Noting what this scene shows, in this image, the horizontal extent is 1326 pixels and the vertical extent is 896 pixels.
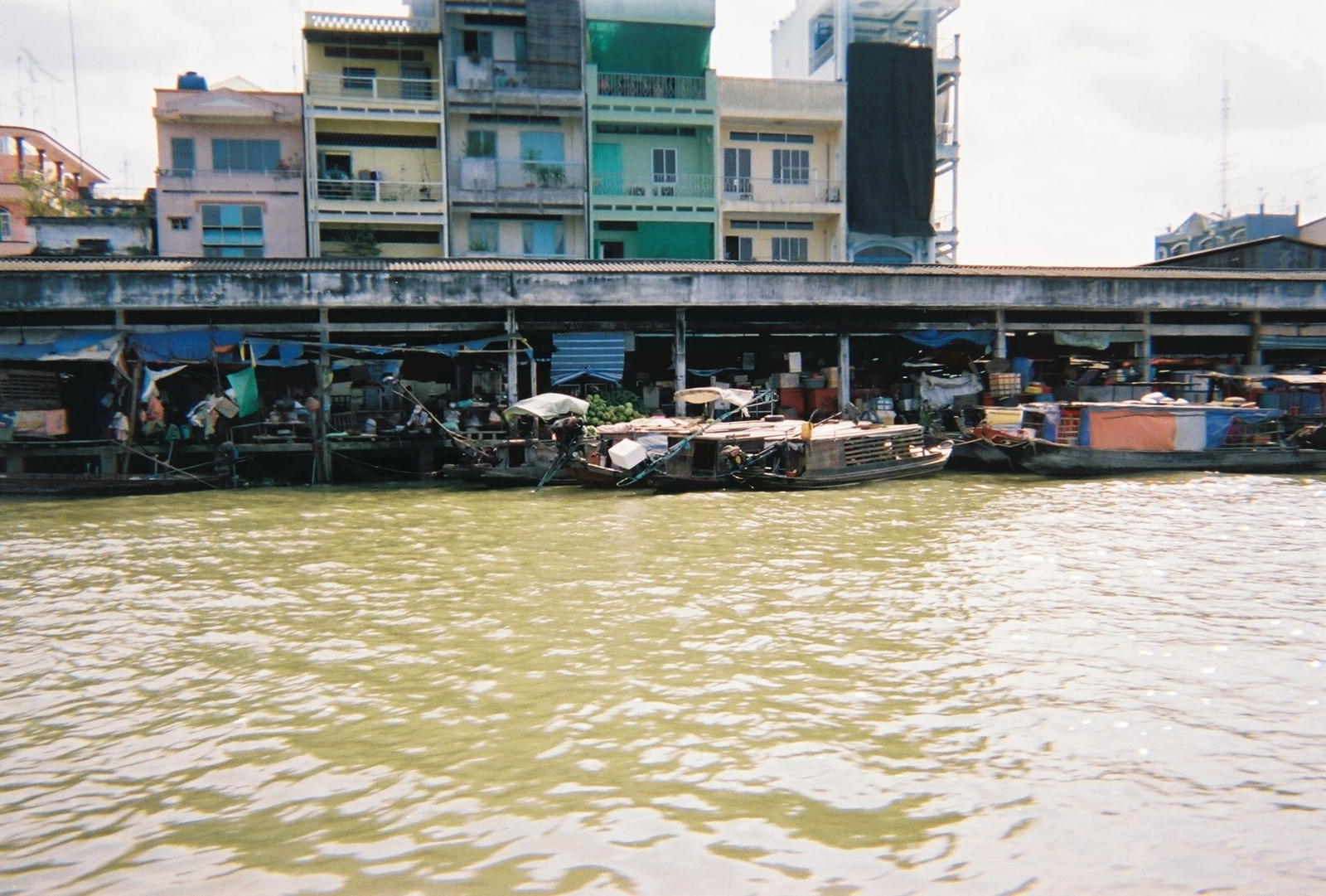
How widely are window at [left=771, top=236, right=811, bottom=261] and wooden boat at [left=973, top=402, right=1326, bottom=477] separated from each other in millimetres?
15056

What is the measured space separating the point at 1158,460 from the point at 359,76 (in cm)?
2684

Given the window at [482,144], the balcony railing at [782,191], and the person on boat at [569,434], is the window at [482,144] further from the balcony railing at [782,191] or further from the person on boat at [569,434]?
the person on boat at [569,434]

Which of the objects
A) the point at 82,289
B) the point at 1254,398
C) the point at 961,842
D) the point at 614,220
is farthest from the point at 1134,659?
the point at 614,220

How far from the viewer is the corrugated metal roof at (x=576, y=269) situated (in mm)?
21594

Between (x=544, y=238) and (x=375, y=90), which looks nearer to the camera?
(x=375, y=90)

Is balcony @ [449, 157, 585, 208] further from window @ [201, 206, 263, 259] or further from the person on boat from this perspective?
the person on boat

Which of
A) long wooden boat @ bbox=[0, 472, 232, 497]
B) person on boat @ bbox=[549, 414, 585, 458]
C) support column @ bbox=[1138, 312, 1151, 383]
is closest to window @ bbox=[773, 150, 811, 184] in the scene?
support column @ bbox=[1138, 312, 1151, 383]

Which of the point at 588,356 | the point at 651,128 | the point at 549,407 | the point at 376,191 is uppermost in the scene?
the point at 651,128

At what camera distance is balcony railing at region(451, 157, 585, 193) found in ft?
101

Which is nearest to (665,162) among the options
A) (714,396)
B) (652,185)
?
(652,185)

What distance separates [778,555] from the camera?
1227cm

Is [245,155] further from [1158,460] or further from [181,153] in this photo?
[1158,460]

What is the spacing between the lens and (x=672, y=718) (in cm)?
667

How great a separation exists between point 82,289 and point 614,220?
55.7ft
